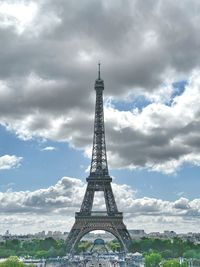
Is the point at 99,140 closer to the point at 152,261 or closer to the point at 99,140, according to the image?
the point at 99,140

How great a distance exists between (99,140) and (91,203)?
40.8 ft

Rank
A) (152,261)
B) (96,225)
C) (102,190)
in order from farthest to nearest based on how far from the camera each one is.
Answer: (102,190) < (96,225) < (152,261)

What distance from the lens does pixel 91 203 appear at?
338ft

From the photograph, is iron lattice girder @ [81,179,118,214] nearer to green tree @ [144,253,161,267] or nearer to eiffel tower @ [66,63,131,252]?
eiffel tower @ [66,63,131,252]

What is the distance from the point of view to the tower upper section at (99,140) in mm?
103125

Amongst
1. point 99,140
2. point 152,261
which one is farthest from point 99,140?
point 152,261

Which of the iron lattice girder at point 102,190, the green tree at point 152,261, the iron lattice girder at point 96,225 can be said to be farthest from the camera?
the iron lattice girder at point 102,190

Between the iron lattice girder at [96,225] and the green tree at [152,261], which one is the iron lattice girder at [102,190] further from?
the green tree at [152,261]

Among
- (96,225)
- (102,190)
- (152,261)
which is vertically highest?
(102,190)

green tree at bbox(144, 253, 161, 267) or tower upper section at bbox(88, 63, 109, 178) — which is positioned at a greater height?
tower upper section at bbox(88, 63, 109, 178)

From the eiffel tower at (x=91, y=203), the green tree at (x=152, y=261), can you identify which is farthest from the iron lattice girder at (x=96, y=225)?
the green tree at (x=152, y=261)

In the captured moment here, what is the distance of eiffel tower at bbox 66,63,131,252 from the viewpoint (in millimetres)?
101938

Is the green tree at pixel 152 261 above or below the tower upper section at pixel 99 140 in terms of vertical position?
below

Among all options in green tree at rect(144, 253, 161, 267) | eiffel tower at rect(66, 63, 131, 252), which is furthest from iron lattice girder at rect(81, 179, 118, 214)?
green tree at rect(144, 253, 161, 267)
